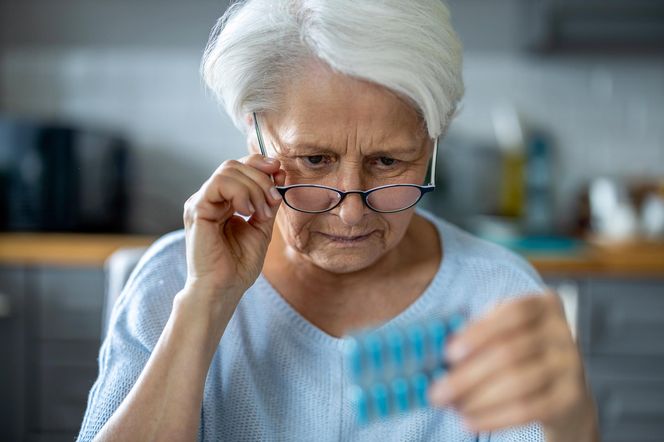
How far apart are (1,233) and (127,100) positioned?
2.47ft

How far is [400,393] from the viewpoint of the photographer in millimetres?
786

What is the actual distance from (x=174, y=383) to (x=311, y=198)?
343 millimetres

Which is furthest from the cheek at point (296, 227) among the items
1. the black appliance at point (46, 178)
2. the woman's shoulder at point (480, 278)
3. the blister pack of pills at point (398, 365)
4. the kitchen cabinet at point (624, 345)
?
the black appliance at point (46, 178)

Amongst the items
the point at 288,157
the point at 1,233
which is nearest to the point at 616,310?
the point at 288,157

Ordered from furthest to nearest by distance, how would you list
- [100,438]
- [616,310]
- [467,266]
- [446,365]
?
1. [616,310]
2. [467,266]
3. [100,438]
4. [446,365]

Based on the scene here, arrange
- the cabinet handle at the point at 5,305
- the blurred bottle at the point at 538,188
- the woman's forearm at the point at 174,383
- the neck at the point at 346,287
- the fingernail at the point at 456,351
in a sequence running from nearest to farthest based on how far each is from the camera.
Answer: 1. the fingernail at the point at 456,351
2. the woman's forearm at the point at 174,383
3. the neck at the point at 346,287
4. the cabinet handle at the point at 5,305
5. the blurred bottle at the point at 538,188

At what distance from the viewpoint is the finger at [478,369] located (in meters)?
0.71

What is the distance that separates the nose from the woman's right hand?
0.10 metres

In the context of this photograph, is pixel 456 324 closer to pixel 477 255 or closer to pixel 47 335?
pixel 477 255

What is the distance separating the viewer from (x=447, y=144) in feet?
10.1

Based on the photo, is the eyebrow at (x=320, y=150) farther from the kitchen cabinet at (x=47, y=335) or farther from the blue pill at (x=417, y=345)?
the kitchen cabinet at (x=47, y=335)

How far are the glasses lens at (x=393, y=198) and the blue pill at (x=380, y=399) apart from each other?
46 cm

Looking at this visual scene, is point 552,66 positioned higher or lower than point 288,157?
higher

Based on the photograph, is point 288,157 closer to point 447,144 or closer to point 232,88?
point 232,88
